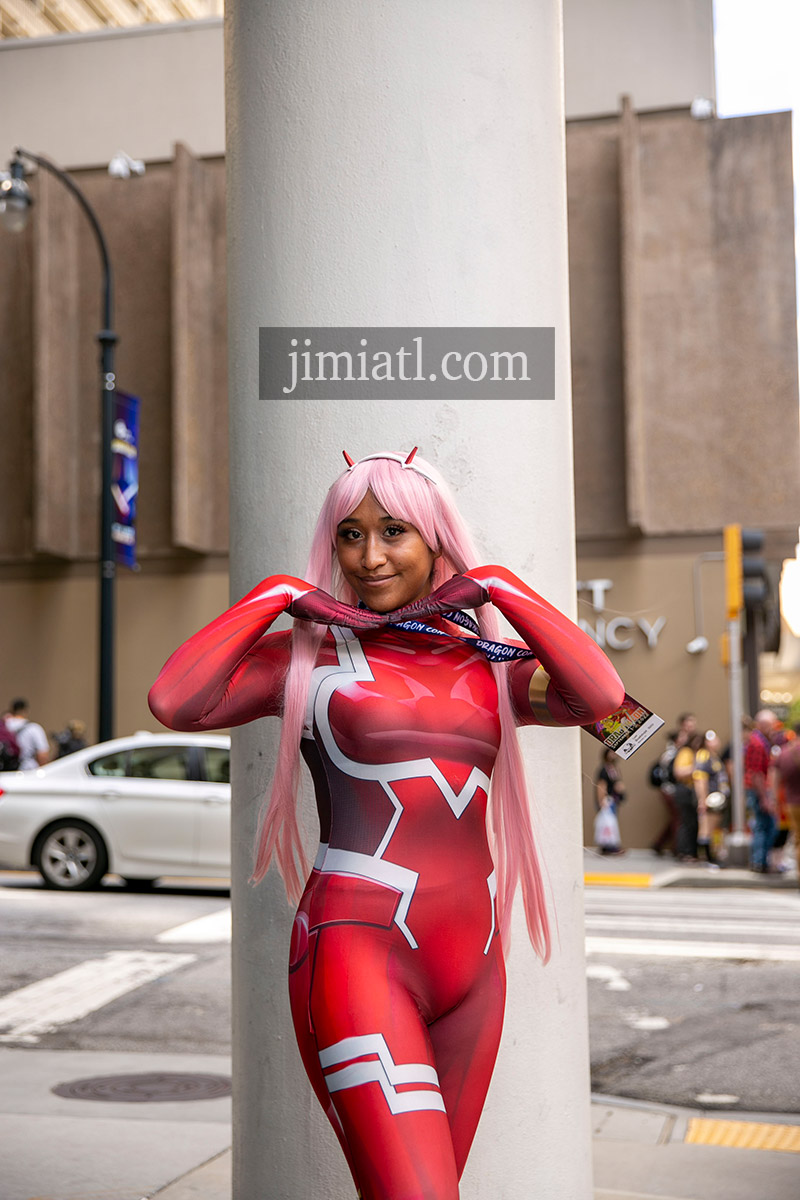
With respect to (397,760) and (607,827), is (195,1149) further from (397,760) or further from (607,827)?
(607,827)

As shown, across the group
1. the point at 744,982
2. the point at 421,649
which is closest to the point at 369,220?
the point at 421,649

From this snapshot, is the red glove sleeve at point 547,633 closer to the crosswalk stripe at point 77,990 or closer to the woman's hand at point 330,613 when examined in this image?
the woman's hand at point 330,613

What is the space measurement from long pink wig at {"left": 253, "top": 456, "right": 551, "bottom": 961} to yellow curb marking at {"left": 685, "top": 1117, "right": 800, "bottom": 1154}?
324cm

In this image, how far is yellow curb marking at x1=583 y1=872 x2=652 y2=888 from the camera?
51.9 feet

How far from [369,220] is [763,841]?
13811 mm

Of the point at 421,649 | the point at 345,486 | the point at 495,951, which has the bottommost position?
the point at 495,951

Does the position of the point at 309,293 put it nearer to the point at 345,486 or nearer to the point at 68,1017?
the point at 345,486

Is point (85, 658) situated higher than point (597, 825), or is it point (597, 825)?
point (85, 658)

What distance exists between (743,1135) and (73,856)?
846 cm

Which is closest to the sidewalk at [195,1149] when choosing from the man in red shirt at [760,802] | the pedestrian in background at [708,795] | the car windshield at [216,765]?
the car windshield at [216,765]

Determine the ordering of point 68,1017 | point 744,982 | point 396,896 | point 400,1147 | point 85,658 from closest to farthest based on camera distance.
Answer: point 400,1147 < point 396,896 < point 68,1017 < point 744,982 < point 85,658

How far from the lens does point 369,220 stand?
11.7ft

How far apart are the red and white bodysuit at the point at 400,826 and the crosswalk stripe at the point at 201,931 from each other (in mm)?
7900

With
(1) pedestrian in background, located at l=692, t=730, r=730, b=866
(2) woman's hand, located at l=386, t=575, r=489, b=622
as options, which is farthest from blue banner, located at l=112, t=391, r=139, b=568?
(2) woman's hand, located at l=386, t=575, r=489, b=622
